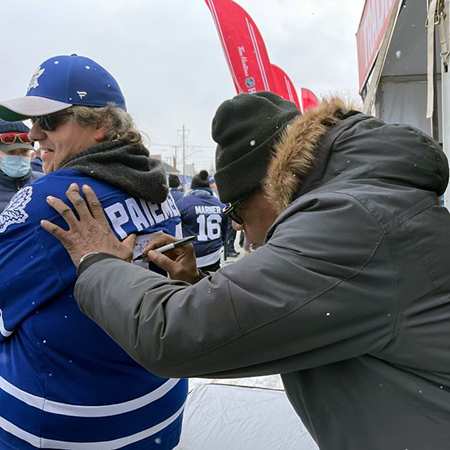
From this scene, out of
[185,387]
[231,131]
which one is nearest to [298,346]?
[231,131]

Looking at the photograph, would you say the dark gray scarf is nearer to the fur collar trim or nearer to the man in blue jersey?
the man in blue jersey

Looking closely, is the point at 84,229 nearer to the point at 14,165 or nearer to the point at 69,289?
the point at 69,289

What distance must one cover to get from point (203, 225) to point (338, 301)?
17.0 ft

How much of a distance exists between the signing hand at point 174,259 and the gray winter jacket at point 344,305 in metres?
0.40

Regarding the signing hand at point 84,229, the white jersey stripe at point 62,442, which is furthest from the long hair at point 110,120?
the white jersey stripe at point 62,442

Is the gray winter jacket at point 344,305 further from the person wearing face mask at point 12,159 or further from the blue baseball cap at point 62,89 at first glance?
the person wearing face mask at point 12,159

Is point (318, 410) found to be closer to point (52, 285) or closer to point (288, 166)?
point (288, 166)

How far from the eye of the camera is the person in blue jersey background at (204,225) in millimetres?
5926

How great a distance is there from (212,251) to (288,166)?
5.03 m

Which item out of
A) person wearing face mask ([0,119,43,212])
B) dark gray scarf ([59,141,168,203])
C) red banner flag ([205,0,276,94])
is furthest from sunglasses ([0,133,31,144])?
red banner flag ([205,0,276,94])

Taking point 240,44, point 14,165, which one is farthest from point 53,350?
point 240,44

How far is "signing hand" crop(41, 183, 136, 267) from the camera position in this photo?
1197 millimetres

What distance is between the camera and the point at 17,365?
1.33 meters

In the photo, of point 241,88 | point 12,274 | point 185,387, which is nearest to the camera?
point 12,274
